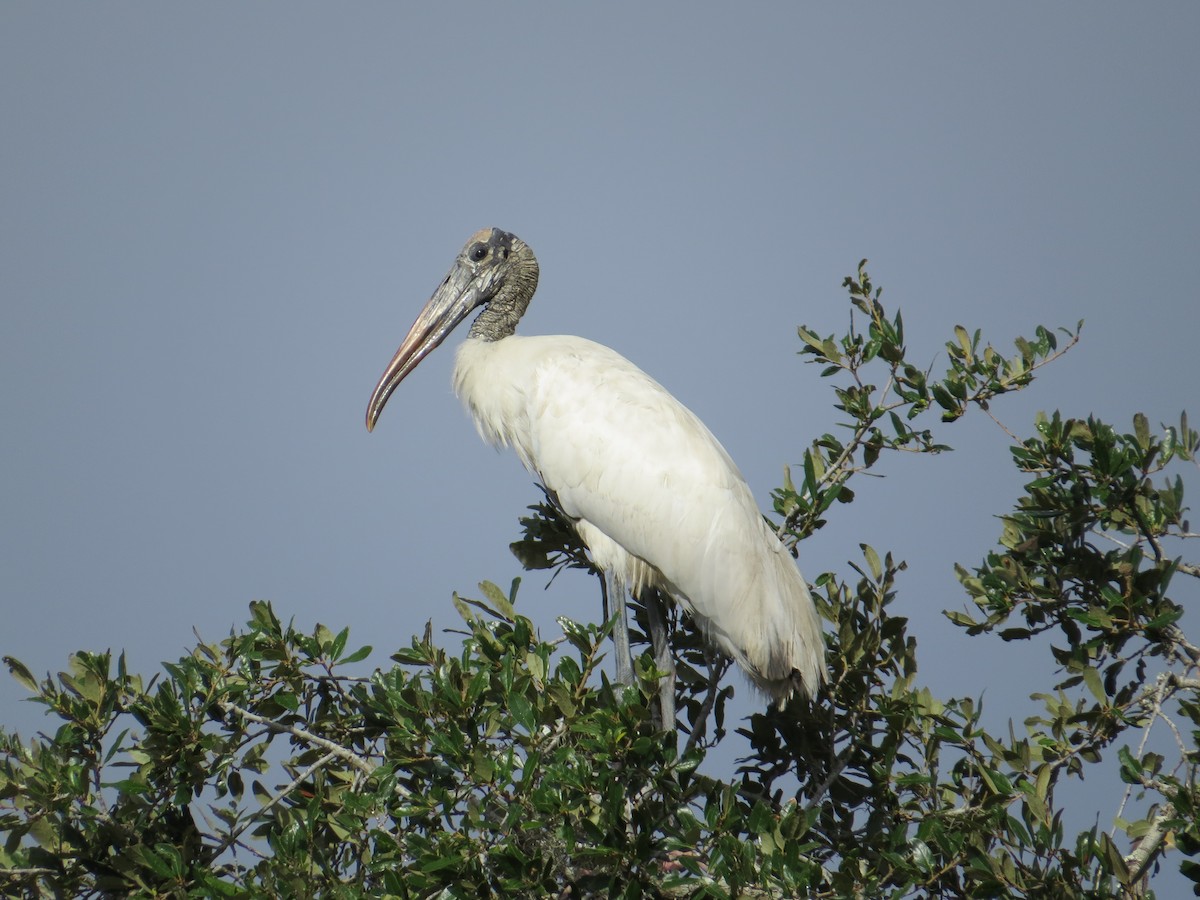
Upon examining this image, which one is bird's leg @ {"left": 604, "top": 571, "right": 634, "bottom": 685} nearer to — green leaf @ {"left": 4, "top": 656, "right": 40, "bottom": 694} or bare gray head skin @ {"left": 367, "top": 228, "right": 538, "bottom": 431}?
bare gray head skin @ {"left": 367, "top": 228, "right": 538, "bottom": 431}

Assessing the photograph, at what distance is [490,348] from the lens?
19.4 feet

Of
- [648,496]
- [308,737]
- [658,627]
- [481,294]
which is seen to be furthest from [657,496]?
[308,737]

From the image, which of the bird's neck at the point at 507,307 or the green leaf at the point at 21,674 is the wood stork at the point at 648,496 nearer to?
the bird's neck at the point at 507,307

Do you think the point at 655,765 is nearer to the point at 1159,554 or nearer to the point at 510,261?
the point at 1159,554

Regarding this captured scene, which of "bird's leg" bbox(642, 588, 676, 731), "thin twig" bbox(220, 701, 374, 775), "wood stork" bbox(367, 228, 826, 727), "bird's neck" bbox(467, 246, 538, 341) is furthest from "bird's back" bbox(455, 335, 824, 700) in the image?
"thin twig" bbox(220, 701, 374, 775)

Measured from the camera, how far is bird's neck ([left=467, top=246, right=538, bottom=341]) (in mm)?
6156

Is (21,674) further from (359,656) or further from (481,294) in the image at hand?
(481,294)

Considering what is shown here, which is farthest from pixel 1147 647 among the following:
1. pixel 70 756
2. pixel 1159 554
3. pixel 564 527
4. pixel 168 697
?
pixel 70 756

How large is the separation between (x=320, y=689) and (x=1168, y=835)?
8.46 feet

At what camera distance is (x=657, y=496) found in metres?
4.98

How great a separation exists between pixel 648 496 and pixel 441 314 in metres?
1.83

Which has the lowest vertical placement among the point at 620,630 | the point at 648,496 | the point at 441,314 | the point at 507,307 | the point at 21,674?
the point at 21,674

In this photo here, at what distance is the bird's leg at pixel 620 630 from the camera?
4914 mm

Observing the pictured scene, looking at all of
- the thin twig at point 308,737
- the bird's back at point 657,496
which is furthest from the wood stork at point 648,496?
the thin twig at point 308,737
